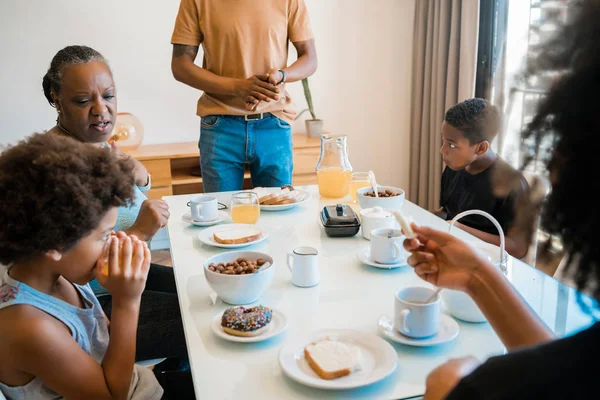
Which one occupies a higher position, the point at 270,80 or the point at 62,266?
the point at 270,80

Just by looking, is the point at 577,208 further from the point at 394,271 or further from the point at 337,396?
the point at 394,271

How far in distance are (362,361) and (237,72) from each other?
5.57 feet

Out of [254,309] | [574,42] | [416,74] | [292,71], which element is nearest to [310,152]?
[416,74]

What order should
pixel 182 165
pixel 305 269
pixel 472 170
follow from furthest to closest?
pixel 182 165, pixel 472 170, pixel 305 269

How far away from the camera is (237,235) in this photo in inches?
61.5

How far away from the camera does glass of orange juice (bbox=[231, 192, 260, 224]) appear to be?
1.70 meters

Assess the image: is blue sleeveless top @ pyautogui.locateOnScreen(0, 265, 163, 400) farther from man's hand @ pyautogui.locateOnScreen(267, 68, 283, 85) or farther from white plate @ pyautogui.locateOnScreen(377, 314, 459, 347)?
man's hand @ pyautogui.locateOnScreen(267, 68, 283, 85)

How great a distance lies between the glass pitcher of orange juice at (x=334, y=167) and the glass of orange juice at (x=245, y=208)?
41 centimetres

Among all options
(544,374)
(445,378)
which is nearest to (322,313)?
(445,378)

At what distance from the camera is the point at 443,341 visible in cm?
97

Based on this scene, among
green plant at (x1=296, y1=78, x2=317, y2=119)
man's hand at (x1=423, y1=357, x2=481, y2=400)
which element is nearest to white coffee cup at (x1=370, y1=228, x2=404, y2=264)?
man's hand at (x1=423, y1=357, x2=481, y2=400)

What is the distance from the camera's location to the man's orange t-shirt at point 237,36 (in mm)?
2309

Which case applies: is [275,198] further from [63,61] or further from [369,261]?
[63,61]

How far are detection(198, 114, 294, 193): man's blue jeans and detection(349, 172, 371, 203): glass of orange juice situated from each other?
1.57ft
